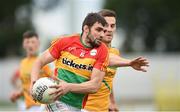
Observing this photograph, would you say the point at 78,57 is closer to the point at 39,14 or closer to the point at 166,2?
the point at 166,2

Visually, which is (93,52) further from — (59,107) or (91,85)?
(59,107)

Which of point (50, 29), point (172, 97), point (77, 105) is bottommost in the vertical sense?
point (50, 29)

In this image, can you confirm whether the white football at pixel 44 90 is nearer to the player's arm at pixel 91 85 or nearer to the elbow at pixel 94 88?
the player's arm at pixel 91 85

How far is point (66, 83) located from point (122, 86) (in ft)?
86.7

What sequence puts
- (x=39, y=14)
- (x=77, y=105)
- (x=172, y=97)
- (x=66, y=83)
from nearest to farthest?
(x=66, y=83), (x=77, y=105), (x=172, y=97), (x=39, y=14)

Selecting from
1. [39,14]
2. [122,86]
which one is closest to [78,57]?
[122,86]

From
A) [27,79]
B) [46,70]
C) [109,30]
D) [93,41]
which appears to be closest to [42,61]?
[93,41]

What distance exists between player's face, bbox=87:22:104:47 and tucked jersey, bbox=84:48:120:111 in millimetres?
956

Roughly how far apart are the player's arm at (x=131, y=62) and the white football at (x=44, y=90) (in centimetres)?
109

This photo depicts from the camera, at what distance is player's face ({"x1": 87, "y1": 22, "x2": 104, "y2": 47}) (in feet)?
31.4

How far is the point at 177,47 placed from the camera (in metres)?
54.6

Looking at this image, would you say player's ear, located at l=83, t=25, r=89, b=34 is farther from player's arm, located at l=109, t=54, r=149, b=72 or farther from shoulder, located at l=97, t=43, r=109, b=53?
player's arm, located at l=109, t=54, r=149, b=72

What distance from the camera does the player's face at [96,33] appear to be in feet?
31.4

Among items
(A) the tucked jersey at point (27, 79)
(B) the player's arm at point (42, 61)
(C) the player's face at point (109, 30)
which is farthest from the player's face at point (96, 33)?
(A) the tucked jersey at point (27, 79)
